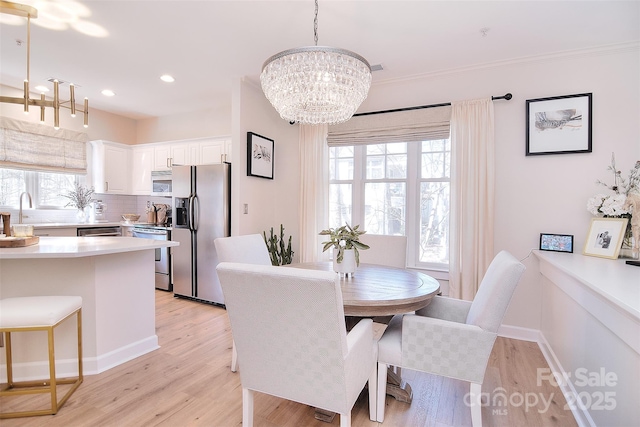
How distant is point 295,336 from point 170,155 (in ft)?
13.8

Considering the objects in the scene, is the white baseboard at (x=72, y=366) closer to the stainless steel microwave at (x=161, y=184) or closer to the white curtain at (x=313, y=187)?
the white curtain at (x=313, y=187)

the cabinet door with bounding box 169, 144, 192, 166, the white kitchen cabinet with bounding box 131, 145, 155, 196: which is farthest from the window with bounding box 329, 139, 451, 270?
the white kitchen cabinet with bounding box 131, 145, 155, 196

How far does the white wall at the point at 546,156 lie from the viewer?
2.59 m

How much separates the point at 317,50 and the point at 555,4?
1.76m

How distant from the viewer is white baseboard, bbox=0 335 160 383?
2049mm

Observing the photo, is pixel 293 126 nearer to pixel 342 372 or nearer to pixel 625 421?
pixel 342 372

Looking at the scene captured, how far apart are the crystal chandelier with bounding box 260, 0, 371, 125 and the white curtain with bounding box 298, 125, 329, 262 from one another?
167 cm

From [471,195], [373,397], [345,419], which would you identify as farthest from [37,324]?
[471,195]

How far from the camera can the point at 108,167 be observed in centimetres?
461

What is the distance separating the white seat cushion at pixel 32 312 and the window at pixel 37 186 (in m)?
3.12

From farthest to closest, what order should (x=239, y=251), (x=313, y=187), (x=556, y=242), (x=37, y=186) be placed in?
(x=37, y=186), (x=313, y=187), (x=556, y=242), (x=239, y=251)

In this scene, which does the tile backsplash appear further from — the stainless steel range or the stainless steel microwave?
the stainless steel range

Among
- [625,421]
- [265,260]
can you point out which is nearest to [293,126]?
[265,260]

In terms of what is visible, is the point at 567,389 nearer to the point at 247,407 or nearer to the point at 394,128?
the point at 247,407
